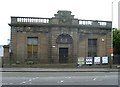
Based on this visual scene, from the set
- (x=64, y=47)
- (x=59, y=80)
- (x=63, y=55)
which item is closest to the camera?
(x=59, y=80)

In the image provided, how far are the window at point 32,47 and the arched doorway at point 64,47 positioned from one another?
3.56m

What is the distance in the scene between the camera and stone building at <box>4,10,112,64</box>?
44156mm

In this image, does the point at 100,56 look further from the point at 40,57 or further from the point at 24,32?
the point at 24,32

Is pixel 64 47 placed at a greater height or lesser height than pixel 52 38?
lesser

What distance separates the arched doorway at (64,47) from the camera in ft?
148

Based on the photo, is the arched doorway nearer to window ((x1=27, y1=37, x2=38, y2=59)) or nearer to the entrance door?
the entrance door

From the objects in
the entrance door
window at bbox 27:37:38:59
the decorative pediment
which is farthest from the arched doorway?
window at bbox 27:37:38:59

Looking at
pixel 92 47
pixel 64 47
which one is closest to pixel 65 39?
pixel 64 47

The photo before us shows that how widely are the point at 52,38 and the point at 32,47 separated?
337cm

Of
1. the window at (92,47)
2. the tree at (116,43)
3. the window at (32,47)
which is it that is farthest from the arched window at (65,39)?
the tree at (116,43)

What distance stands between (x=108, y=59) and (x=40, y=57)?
10428 millimetres

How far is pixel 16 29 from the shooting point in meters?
44.0

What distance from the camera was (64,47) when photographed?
45.4 m

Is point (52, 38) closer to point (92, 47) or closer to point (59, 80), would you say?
point (92, 47)
